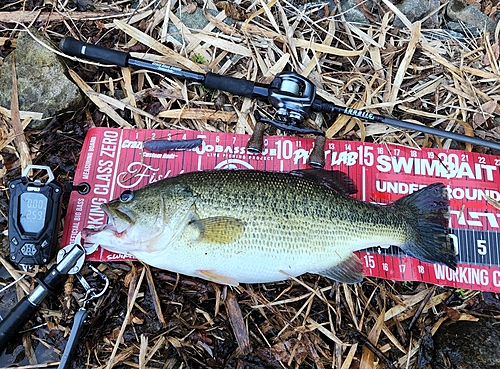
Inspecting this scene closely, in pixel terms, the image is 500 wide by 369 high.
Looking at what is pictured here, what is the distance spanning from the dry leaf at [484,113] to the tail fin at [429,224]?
1127mm

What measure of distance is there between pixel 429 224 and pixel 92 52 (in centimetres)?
325

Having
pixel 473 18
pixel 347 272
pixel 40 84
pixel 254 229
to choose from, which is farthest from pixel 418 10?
pixel 40 84

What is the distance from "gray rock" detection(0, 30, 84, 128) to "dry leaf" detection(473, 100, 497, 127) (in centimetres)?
371

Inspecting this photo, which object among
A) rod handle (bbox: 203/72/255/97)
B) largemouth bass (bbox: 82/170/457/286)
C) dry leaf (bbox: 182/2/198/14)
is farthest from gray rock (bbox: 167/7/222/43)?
largemouth bass (bbox: 82/170/457/286)

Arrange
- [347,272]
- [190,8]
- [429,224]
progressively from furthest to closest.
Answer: [190,8]
[429,224]
[347,272]

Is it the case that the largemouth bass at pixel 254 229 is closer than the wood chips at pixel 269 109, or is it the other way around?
the largemouth bass at pixel 254 229

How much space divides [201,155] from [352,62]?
5.79 feet

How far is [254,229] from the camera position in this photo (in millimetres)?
3068

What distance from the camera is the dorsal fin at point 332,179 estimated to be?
11.1 feet

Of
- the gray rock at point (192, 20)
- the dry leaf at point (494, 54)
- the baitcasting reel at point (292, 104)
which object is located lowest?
the baitcasting reel at point (292, 104)

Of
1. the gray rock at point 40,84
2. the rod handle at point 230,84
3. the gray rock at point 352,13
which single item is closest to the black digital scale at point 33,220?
the gray rock at point 40,84

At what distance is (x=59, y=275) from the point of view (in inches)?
130

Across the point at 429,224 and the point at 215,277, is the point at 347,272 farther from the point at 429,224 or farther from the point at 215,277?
the point at 215,277

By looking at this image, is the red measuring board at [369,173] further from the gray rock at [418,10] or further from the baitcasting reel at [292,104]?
the gray rock at [418,10]
